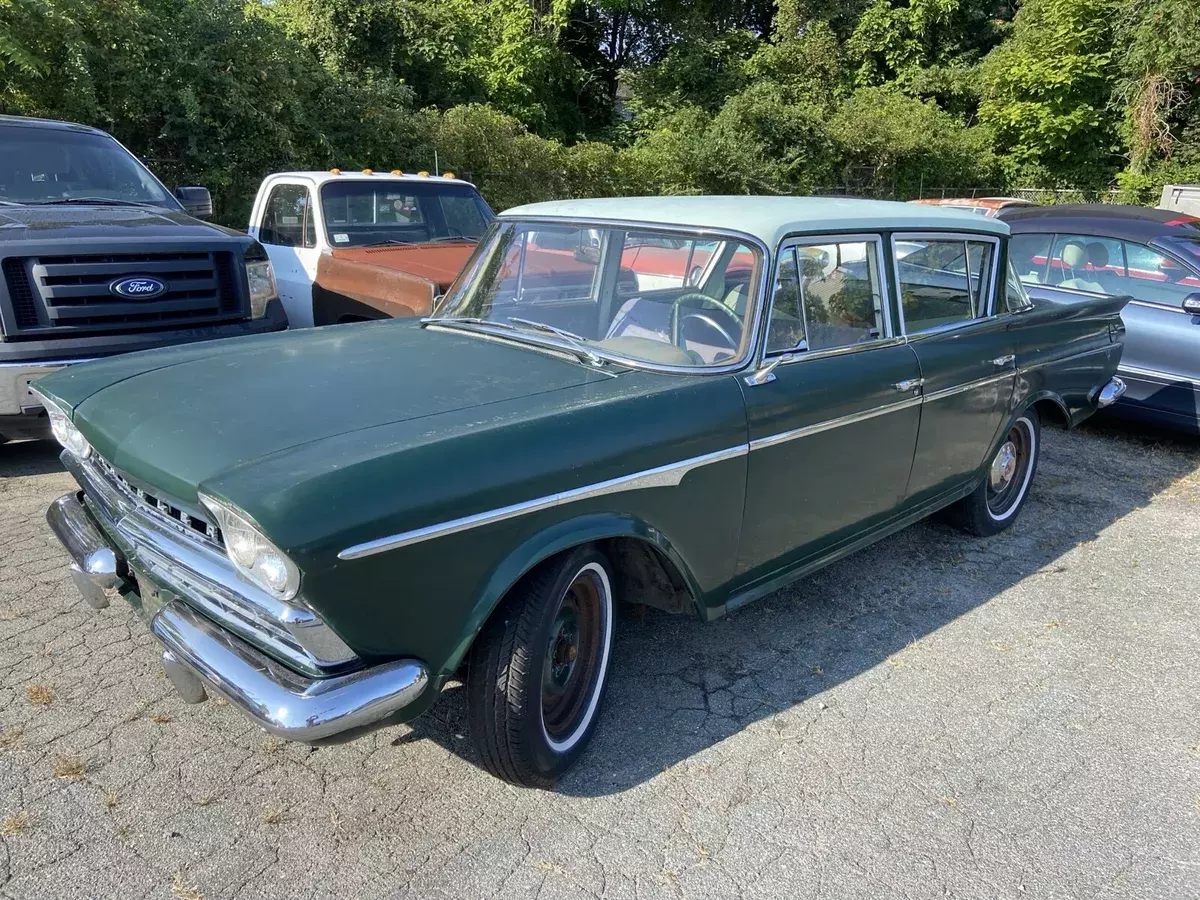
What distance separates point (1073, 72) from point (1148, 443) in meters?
19.2

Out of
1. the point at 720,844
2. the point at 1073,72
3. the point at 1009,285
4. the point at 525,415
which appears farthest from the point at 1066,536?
the point at 1073,72

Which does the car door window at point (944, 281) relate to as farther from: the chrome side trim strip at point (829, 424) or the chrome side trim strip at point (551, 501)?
the chrome side trim strip at point (551, 501)

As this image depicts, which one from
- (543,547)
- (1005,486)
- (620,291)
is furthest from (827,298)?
(1005,486)

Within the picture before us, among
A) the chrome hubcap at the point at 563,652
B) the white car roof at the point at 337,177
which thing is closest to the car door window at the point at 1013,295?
the chrome hubcap at the point at 563,652

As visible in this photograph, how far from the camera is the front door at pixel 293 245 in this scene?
265 inches

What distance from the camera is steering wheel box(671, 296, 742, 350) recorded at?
3265mm

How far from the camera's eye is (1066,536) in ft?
16.7

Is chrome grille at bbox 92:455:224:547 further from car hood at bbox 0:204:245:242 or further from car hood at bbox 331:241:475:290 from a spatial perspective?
car hood at bbox 331:241:475:290

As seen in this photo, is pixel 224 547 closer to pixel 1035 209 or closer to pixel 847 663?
pixel 847 663

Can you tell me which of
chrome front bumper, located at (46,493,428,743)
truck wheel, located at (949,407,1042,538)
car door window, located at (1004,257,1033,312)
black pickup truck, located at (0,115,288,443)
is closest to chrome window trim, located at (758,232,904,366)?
car door window, located at (1004,257,1033,312)

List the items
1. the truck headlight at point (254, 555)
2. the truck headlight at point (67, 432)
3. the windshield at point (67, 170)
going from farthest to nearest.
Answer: the windshield at point (67, 170) < the truck headlight at point (67, 432) < the truck headlight at point (254, 555)

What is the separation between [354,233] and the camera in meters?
6.85

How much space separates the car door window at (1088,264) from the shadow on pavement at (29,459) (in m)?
7.24

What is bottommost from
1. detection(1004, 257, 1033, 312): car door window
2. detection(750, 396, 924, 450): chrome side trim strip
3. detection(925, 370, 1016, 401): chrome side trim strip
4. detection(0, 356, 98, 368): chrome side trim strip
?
detection(0, 356, 98, 368): chrome side trim strip
